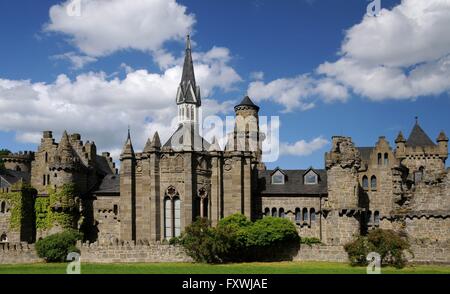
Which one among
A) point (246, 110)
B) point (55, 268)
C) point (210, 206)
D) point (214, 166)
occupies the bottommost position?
point (55, 268)

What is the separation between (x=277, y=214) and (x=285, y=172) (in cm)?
619

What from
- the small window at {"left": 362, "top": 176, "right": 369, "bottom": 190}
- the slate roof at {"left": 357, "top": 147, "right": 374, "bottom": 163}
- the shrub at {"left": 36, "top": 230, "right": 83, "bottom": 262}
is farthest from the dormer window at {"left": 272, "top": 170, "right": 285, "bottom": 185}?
the shrub at {"left": 36, "top": 230, "right": 83, "bottom": 262}

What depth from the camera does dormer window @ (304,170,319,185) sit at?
7681cm

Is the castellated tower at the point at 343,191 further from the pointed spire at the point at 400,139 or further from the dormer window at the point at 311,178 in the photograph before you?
the pointed spire at the point at 400,139

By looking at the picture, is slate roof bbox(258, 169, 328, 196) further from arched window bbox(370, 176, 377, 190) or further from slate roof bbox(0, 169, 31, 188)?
slate roof bbox(0, 169, 31, 188)

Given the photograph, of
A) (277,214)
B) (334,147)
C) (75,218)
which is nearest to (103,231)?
(75,218)

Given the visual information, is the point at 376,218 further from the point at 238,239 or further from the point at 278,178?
the point at 238,239

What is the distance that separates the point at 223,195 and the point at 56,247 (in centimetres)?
1951

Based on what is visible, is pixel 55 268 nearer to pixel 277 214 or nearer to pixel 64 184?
pixel 64 184

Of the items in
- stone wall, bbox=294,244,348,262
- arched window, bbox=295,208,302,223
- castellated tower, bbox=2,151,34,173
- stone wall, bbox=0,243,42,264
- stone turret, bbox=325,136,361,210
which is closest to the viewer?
stone wall, bbox=294,244,348,262

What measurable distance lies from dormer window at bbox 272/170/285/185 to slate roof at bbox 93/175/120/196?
19287 millimetres

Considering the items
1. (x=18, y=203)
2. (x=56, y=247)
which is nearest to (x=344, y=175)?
(x=56, y=247)
